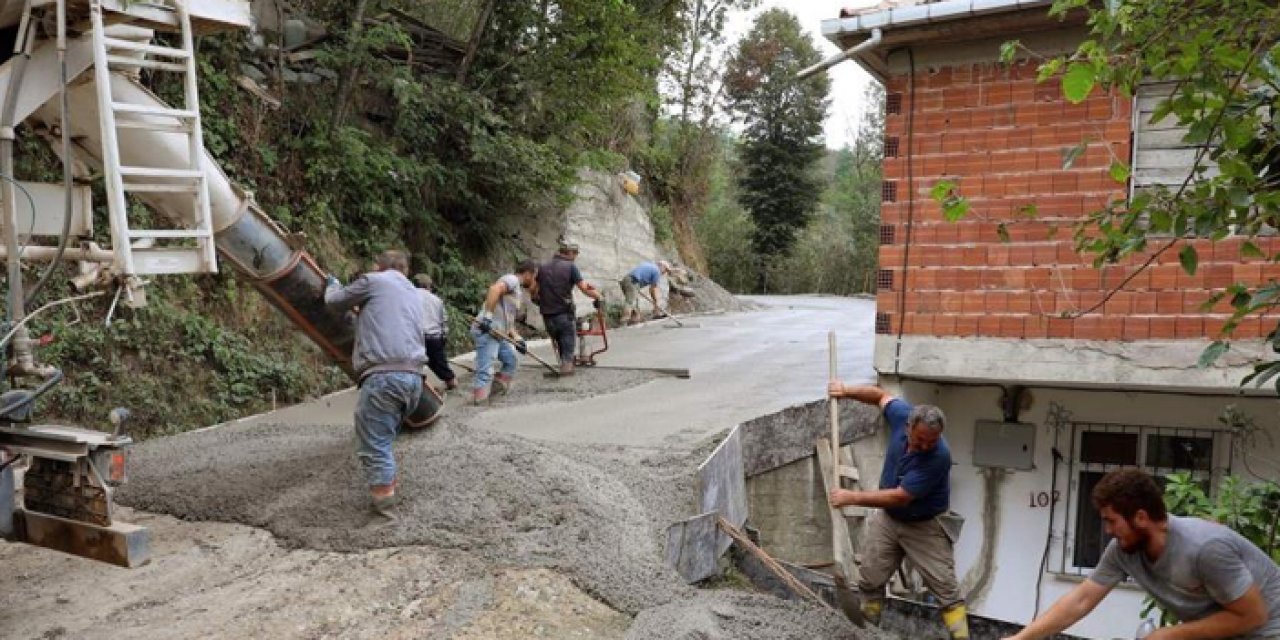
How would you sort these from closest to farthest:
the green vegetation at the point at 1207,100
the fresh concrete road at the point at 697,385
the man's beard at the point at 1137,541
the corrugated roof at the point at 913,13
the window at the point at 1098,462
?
the green vegetation at the point at 1207,100
the man's beard at the point at 1137,541
the corrugated roof at the point at 913,13
the window at the point at 1098,462
the fresh concrete road at the point at 697,385

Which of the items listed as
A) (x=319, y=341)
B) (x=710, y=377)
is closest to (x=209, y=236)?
(x=319, y=341)

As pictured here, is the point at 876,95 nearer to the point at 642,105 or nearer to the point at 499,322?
the point at 642,105

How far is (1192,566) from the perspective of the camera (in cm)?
360

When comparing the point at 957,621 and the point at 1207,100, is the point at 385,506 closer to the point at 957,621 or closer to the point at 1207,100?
the point at 957,621

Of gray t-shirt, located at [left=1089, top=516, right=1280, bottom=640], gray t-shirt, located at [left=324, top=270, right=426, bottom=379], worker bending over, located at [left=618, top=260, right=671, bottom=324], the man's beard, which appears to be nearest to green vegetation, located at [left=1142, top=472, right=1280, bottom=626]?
gray t-shirt, located at [left=1089, top=516, right=1280, bottom=640]

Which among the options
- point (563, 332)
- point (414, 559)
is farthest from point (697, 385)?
point (414, 559)

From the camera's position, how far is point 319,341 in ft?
21.5

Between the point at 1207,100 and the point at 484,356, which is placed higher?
the point at 1207,100

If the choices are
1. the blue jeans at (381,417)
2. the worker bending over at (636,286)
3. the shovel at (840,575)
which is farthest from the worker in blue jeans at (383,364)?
the worker bending over at (636,286)

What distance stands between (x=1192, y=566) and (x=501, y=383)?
6.90 metres

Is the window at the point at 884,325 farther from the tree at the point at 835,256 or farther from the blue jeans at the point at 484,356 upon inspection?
the tree at the point at 835,256

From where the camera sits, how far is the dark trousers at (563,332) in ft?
34.1

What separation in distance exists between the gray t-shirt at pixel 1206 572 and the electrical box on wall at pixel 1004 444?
160 inches

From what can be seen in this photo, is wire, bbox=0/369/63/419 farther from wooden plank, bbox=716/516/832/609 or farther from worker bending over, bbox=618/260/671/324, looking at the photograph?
worker bending over, bbox=618/260/671/324
